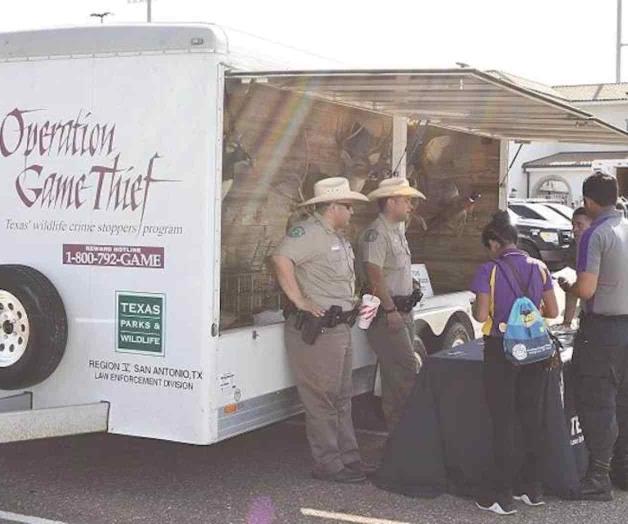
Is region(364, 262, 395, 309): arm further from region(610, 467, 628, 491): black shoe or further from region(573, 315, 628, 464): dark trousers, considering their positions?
region(610, 467, 628, 491): black shoe

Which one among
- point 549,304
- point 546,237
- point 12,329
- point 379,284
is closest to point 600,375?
point 549,304

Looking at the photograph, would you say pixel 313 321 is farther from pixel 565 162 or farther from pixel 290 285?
pixel 565 162

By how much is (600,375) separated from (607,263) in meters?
0.63

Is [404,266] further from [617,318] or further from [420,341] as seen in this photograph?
[617,318]

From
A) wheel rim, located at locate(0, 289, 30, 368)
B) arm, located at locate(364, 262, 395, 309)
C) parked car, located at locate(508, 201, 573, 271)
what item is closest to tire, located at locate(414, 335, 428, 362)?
arm, located at locate(364, 262, 395, 309)

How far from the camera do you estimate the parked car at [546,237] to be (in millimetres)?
18938

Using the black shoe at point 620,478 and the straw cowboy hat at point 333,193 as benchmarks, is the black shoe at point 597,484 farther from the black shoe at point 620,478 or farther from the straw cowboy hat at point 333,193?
the straw cowboy hat at point 333,193

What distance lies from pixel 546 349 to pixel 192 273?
1.87 meters

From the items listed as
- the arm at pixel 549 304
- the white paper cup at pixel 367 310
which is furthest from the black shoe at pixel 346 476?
the arm at pixel 549 304

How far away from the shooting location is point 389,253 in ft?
20.6

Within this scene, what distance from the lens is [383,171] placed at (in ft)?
24.1

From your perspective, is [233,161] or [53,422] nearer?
[53,422]

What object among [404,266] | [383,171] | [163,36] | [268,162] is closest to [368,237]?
[404,266]

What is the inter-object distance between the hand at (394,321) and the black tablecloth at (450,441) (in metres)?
0.61
